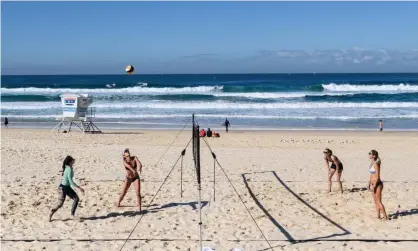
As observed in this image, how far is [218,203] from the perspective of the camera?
10125 millimetres

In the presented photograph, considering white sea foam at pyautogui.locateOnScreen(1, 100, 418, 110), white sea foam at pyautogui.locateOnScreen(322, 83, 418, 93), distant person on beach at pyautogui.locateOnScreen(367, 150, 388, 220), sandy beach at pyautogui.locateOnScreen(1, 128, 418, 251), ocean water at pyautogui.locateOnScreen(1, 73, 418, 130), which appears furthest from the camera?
white sea foam at pyautogui.locateOnScreen(322, 83, 418, 93)

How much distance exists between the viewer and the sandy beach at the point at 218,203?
26.0ft

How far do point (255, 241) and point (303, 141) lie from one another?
41.9 feet

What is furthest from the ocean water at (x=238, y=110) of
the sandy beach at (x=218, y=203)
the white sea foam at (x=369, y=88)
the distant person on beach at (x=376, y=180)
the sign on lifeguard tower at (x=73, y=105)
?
the distant person on beach at (x=376, y=180)

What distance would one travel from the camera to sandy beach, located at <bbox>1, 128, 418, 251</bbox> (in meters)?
7.94

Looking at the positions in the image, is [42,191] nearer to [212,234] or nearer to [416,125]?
[212,234]

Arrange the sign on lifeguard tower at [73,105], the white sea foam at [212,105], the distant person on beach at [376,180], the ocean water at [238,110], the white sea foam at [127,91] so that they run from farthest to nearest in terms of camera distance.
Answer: the white sea foam at [127,91]
the white sea foam at [212,105]
the ocean water at [238,110]
the sign on lifeguard tower at [73,105]
the distant person on beach at [376,180]

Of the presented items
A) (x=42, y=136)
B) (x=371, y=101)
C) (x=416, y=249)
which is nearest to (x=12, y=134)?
(x=42, y=136)

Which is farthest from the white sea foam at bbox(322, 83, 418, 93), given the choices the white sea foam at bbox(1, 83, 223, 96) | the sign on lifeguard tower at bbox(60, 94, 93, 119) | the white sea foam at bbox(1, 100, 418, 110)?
the sign on lifeguard tower at bbox(60, 94, 93, 119)

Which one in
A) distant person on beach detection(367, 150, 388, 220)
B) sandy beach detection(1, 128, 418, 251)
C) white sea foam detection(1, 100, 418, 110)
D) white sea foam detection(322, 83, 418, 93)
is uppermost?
white sea foam detection(322, 83, 418, 93)

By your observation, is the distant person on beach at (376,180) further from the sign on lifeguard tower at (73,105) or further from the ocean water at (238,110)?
the ocean water at (238,110)

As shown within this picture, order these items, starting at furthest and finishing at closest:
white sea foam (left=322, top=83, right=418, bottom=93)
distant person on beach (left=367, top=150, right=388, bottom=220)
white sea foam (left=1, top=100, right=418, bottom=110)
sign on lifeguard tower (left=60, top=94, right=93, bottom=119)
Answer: white sea foam (left=322, top=83, right=418, bottom=93) < white sea foam (left=1, top=100, right=418, bottom=110) < sign on lifeguard tower (left=60, top=94, right=93, bottom=119) < distant person on beach (left=367, top=150, right=388, bottom=220)

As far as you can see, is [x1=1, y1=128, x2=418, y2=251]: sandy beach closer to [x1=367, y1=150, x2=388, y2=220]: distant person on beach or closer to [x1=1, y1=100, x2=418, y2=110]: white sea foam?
[x1=367, y1=150, x2=388, y2=220]: distant person on beach

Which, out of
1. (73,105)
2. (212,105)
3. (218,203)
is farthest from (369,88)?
(218,203)
